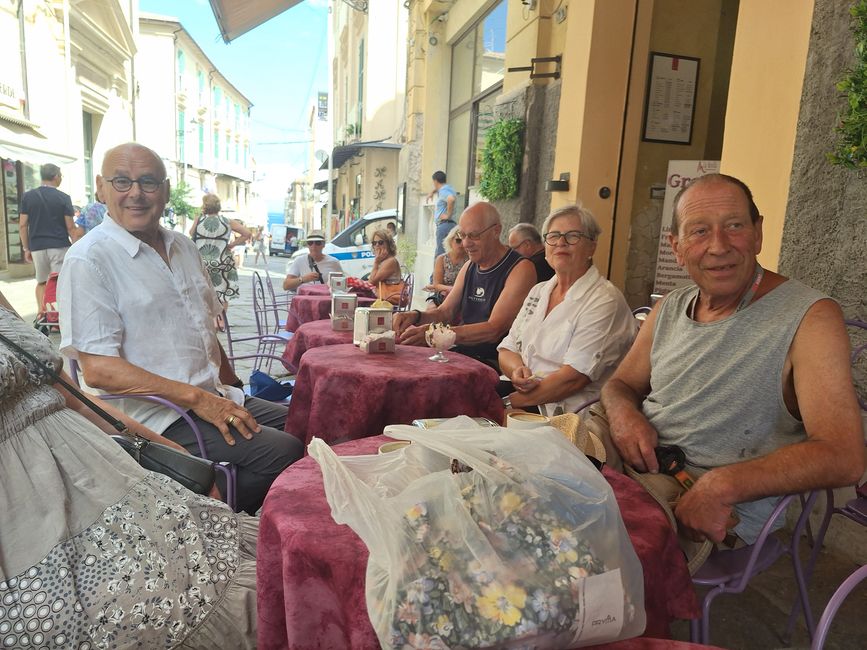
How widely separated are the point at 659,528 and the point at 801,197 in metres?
2.18

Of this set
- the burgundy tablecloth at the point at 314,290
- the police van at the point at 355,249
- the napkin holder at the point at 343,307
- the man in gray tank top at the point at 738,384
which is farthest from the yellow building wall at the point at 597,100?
the police van at the point at 355,249

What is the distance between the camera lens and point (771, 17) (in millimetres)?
2971

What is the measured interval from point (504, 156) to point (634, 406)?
187 inches

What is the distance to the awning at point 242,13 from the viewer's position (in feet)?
27.8

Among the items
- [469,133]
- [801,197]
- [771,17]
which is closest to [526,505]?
[801,197]

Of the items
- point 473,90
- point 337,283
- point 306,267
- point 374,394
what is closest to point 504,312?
point 374,394

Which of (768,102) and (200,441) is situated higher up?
(768,102)

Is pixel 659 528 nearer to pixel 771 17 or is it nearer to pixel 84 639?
pixel 84 639

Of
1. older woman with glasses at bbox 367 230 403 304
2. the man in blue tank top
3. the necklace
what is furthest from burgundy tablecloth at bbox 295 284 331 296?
the necklace

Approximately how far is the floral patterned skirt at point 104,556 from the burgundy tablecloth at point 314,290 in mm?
4302

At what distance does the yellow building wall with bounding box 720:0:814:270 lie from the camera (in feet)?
9.18

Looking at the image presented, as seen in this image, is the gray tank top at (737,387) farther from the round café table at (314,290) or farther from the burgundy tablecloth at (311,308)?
the round café table at (314,290)

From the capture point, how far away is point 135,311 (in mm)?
2146

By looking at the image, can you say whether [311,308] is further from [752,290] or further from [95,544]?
[752,290]
